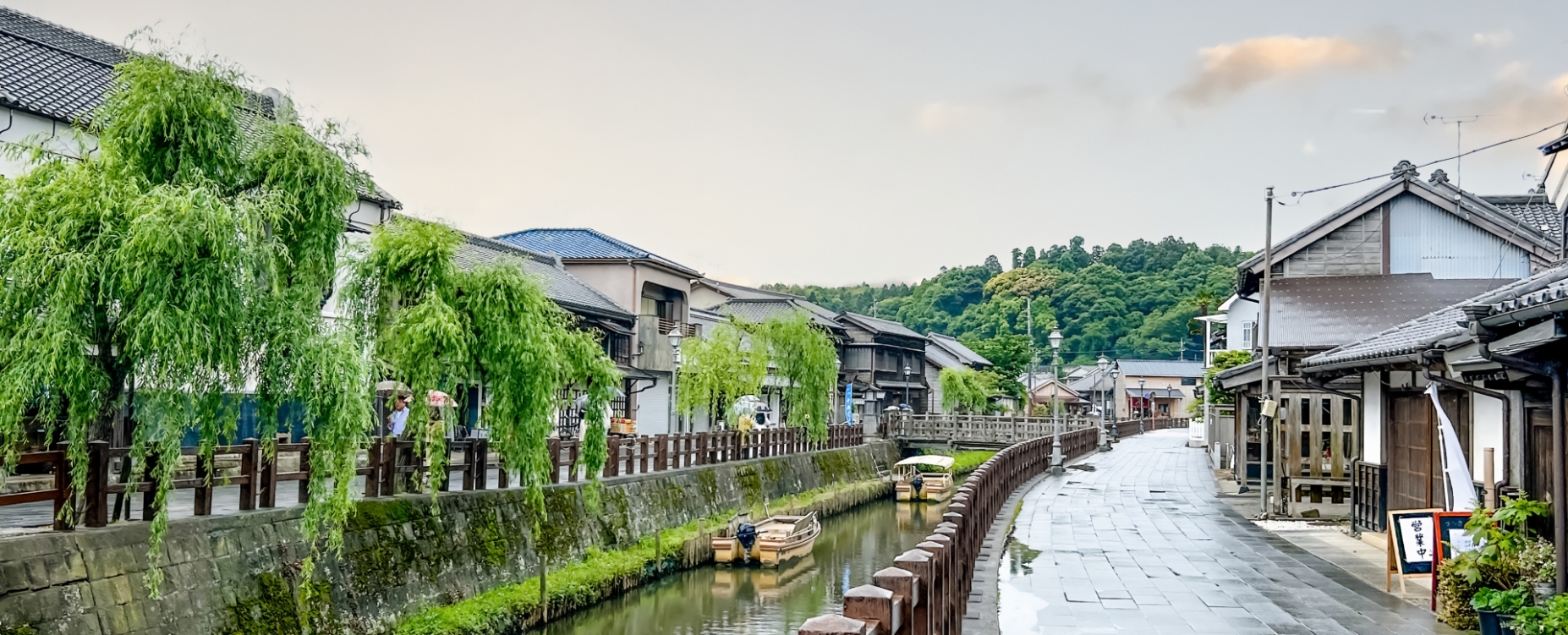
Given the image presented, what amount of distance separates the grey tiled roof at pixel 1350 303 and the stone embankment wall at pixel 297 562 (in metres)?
13.4

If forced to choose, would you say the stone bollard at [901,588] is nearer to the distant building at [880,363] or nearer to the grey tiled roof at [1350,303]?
the grey tiled roof at [1350,303]

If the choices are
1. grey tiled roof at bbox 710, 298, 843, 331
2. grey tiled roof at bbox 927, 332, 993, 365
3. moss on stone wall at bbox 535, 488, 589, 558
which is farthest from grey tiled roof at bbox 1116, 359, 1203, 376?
moss on stone wall at bbox 535, 488, 589, 558

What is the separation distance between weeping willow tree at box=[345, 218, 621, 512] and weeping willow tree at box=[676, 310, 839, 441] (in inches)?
615

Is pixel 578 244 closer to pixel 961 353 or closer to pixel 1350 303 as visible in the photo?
pixel 1350 303

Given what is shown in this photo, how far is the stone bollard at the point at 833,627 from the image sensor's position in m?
4.23

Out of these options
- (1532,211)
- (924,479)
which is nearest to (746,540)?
(924,479)

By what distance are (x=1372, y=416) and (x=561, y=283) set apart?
22308 mm

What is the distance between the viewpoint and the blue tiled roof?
3656 cm

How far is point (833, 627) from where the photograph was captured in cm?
430

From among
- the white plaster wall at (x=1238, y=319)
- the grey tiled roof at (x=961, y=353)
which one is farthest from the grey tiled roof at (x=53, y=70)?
the grey tiled roof at (x=961, y=353)

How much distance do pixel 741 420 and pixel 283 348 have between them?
22072 mm

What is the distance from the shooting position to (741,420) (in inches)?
1282

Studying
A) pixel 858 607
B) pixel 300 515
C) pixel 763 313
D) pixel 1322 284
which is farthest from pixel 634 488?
pixel 763 313

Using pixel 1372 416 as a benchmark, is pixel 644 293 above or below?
above
